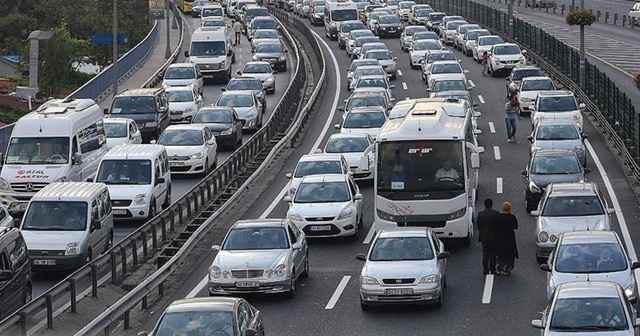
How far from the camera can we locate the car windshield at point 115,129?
46062 mm

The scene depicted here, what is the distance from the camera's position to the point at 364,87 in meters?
58.8

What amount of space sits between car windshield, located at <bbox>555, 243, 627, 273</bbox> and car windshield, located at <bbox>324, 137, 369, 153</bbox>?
Result: 1770 cm

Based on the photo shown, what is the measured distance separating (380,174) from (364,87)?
2628cm

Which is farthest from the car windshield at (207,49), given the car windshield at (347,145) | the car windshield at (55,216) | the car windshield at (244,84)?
the car windshield at (55,216)

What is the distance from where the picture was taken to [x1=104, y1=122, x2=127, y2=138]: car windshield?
4606 cm

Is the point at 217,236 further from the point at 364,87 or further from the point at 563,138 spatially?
the point at 364,87

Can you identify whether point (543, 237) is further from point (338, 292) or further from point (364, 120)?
point (364, 120)

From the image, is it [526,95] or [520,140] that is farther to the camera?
[526,95]

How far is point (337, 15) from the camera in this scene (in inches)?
3632

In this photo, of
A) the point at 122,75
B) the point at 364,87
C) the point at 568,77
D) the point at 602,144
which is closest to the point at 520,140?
the point at 602,144

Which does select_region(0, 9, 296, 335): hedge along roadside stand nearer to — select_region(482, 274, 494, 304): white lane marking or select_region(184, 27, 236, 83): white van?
select_region(482, 274, 494, 304): white lane marking

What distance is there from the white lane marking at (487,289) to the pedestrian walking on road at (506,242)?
1.00 ft

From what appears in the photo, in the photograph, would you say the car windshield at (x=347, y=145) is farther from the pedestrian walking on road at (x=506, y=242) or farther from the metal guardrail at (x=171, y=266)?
the pedestrian walking on road at (x=506, y=242)

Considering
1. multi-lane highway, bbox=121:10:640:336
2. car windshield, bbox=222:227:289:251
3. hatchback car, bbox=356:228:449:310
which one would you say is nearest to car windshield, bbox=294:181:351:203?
multi-lane highway, bbox=121:10:640:336
